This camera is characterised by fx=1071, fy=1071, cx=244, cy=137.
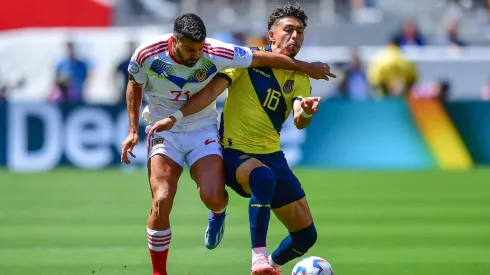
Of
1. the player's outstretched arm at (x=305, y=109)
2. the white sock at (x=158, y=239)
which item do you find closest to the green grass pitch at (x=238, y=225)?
the white sock at (x=158, y=239)

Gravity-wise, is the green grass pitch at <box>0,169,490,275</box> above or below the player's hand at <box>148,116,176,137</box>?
below

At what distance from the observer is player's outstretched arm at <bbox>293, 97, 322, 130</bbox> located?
8.41m

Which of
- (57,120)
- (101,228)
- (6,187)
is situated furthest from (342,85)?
(101,228)

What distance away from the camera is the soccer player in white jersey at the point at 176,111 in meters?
8.58

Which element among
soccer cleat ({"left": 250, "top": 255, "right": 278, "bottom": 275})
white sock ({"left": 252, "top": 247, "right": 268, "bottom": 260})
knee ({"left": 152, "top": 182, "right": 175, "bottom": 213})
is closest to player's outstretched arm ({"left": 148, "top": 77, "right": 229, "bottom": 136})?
knee ({"left": 152, "top": 182, "right": 175, "bottom": 213})

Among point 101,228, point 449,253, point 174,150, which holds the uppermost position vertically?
point 174,150

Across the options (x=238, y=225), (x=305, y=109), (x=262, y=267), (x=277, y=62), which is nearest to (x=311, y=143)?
(x=238, y=225)

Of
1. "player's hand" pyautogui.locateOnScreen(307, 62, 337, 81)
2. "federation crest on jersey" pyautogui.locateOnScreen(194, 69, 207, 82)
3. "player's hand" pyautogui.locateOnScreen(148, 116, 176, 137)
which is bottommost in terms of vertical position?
"player's hand" pyautogui.locateOnScreen(148, 116, 176, 137)

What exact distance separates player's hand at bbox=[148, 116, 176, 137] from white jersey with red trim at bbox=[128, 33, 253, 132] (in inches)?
15.2

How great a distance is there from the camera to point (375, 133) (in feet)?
67.0

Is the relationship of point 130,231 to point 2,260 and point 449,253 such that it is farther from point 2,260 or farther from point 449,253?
point 449,253

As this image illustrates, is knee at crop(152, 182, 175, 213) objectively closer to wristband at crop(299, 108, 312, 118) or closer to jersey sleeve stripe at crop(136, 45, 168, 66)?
jersey sleeve stripe at crop(136, 45, 168, 66)

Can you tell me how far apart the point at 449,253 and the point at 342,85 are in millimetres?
13335

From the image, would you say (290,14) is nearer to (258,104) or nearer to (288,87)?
(288,87)
